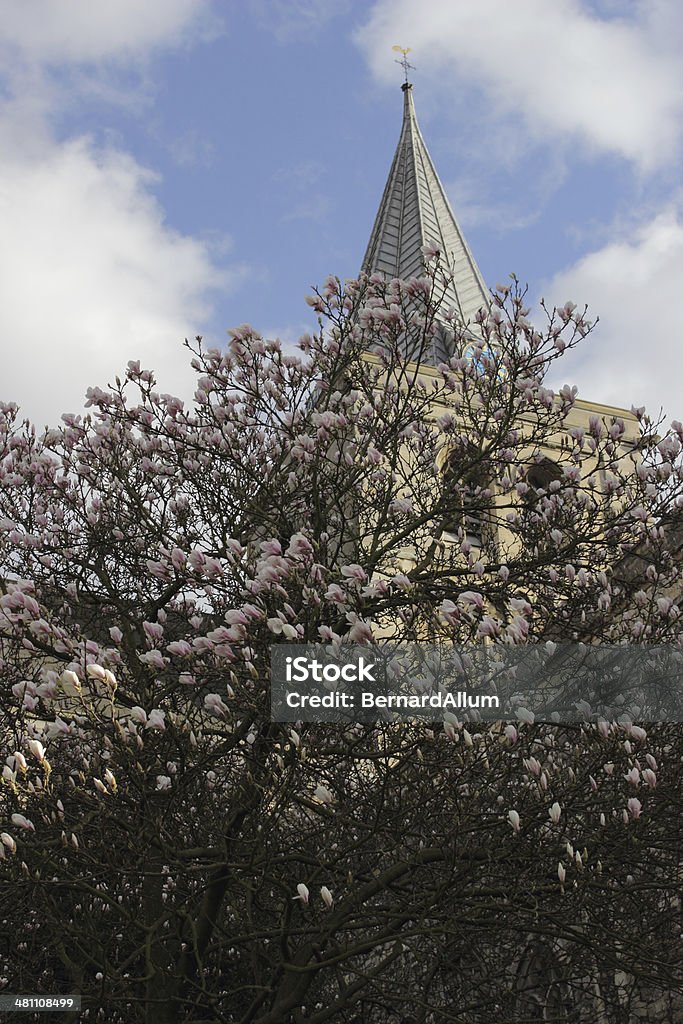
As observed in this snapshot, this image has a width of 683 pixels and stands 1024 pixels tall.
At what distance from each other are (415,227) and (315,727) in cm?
4445

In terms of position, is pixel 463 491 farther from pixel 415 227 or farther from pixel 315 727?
pixel 415 227

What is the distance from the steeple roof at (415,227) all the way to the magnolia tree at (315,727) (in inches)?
1318

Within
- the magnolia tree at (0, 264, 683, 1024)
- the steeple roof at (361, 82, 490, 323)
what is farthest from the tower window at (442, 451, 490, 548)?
the steeple roof at (361, 82, 490, 323)

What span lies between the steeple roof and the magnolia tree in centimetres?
3347

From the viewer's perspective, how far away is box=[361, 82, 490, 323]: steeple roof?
47031mm

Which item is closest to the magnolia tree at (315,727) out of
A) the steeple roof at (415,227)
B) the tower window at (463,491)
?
the tower window at (463,491)

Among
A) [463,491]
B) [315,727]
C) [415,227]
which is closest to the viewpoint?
[315,727]

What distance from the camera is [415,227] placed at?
4969cm

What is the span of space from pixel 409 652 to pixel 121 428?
4.89 metres

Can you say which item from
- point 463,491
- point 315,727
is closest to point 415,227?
point 463,491

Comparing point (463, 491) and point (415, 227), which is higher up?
point (415, 227)

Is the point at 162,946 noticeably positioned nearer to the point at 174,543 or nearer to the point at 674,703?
the point at 174,543

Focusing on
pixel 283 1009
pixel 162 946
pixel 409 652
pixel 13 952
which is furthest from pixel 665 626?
pixel 13 952

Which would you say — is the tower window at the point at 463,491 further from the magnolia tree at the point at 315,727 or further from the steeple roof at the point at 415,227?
the steeple roof at the point at 415,227
